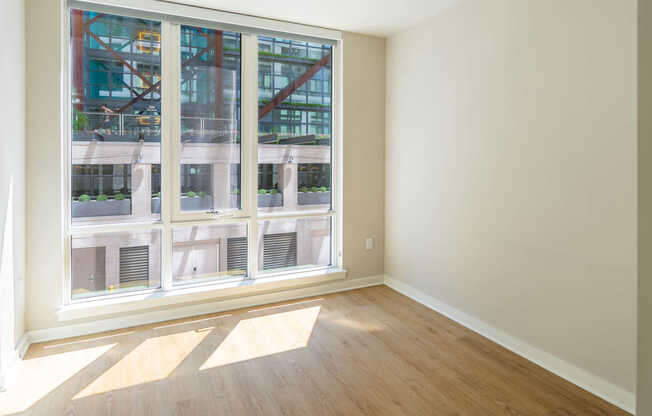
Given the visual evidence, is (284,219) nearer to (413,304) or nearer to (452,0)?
(413,304)

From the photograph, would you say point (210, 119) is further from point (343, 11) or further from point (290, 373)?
point (290, 373)

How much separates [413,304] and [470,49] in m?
2.22

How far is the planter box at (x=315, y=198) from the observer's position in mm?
3889

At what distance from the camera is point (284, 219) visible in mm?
3816

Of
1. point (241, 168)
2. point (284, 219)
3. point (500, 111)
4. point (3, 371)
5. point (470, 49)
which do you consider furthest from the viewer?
point (284, 219)

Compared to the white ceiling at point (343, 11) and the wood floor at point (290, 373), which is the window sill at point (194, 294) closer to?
the wood floor at point (290, 373)

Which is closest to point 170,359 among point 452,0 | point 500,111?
point 500,111

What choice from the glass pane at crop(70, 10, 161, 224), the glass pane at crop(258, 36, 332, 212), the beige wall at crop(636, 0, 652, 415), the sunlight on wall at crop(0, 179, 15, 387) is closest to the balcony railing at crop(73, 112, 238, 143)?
the glass pane at crop(70, 10, 161, 224)

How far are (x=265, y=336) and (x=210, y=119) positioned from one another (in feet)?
6.21

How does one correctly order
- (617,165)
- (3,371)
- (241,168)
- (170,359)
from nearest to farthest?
(617,165) → (3,371) → (170,359) → (241,168)

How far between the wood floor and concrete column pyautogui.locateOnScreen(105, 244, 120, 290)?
424 mm

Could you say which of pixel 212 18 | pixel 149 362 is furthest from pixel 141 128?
pixel 149 362

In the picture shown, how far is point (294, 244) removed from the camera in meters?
3.90

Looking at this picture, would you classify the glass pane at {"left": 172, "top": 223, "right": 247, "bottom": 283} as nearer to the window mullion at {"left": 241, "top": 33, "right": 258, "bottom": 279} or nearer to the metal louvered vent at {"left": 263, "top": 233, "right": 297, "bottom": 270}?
the window mullion at {"left": 241, "top": 33, "right": 258, "bottom": 279}
